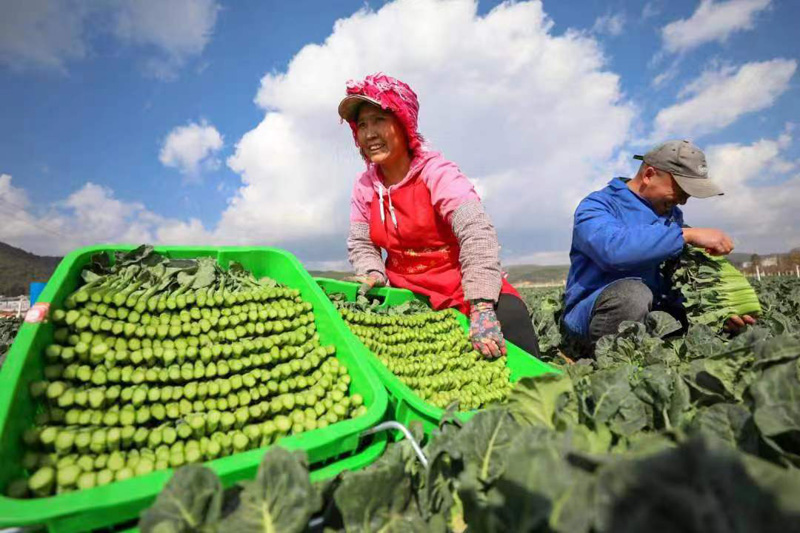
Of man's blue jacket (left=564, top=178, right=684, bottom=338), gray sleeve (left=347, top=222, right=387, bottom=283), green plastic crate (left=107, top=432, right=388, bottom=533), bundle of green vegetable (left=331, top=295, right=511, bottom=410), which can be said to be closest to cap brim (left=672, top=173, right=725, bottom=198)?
man's blue jacket (left=564, top=178, right=684, bottom=338)

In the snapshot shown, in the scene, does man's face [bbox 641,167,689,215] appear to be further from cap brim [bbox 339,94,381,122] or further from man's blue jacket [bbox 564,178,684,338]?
cap brim [bbox 339,94,381,122]

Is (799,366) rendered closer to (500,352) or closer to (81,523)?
(500,352)

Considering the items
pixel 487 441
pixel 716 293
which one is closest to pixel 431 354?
pixel 487 441

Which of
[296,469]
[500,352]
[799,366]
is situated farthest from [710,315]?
[296,469]

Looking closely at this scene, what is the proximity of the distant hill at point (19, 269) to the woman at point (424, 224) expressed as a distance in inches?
2453

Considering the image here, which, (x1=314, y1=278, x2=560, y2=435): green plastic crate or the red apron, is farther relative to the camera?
the red apron

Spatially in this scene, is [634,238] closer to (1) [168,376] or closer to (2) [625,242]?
(2) [625,242]

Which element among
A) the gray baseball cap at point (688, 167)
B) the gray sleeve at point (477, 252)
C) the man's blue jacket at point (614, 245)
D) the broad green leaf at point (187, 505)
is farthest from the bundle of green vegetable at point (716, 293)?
the broad green leaf at point (187, 505)

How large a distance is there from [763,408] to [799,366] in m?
0.72

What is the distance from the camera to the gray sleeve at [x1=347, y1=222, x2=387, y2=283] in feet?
13.9

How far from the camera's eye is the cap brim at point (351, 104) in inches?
135

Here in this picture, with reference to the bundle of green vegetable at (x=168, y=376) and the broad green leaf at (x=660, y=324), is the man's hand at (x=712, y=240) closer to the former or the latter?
the broad green leaf at (x=660, y=324)

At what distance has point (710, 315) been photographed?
4.22 m

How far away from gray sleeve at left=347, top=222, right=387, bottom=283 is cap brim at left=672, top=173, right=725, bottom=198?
314cm
